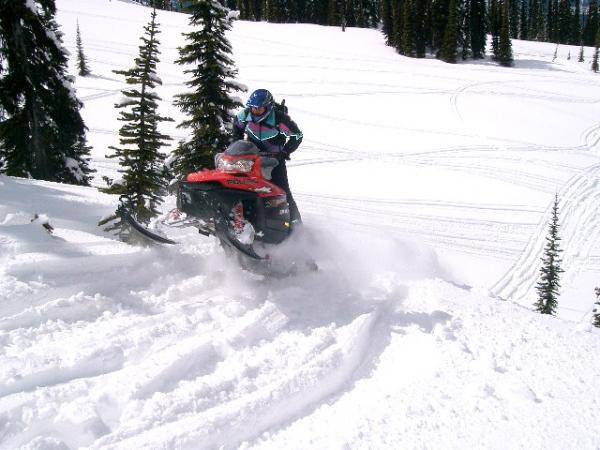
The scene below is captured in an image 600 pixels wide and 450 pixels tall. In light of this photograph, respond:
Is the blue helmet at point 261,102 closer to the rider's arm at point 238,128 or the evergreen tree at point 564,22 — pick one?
the rider's arm at point 238,128

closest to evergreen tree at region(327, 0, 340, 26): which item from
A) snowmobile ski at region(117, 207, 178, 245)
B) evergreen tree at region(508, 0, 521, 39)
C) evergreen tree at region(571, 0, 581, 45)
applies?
evergreen tree at region(508, 0, 521, 39)

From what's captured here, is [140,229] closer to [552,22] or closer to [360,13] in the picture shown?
[360,13]

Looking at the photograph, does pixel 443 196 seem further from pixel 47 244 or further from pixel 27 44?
pixel 47 244

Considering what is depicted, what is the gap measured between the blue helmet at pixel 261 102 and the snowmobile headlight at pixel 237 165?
88 cm

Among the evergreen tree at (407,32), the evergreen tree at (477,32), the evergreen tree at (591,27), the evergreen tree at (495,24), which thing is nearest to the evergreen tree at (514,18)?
the evergreen tree at (591,27)

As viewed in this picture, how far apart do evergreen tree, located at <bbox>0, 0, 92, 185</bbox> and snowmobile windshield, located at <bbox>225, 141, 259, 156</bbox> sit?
1010cm

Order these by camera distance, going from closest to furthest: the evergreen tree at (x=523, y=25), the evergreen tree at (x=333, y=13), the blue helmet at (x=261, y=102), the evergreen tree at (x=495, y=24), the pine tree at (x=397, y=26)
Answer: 1. the blue helmet at (x=261, y=102)
2. the pine tree at (x=397, y=26)
3. the evergreen tree at (x=495, y=24)
4. the evergreen tree at (x=333, y=13)
5. the evergreen tree at (x=523, y=25)

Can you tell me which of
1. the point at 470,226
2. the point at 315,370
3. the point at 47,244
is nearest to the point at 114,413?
the point at 315,370

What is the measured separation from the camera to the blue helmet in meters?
6.12

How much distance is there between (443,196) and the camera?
2444 cm

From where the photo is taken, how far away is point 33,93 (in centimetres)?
1335

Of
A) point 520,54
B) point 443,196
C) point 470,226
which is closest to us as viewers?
point 470,226

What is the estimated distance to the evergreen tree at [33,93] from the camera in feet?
41.8

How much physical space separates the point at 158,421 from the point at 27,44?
1344 cm
